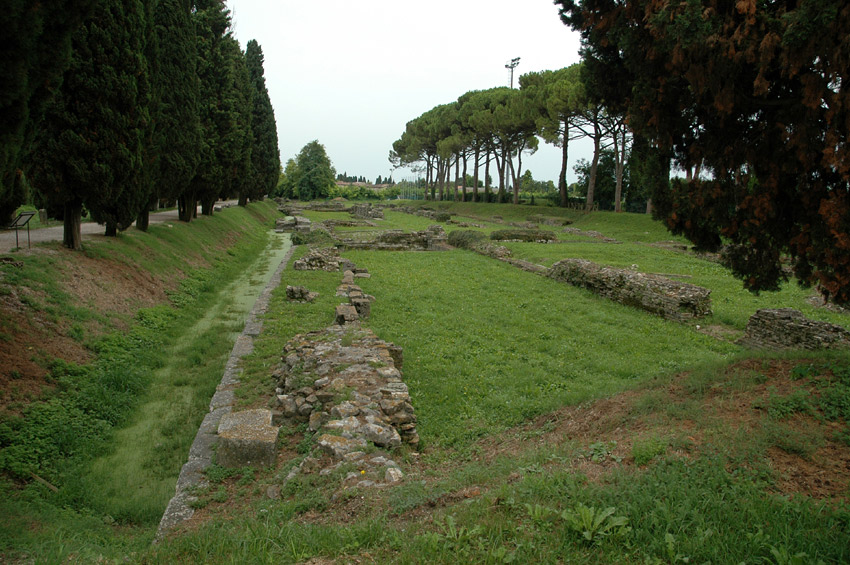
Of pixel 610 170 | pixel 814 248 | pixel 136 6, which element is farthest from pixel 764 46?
pixel 610 170

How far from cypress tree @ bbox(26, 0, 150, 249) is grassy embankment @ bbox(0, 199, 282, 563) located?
1201 millimetres

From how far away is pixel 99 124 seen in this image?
11.0 meters

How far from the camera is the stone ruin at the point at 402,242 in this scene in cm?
2484

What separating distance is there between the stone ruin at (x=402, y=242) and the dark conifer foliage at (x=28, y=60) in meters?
18.3

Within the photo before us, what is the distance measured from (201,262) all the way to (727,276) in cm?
1765

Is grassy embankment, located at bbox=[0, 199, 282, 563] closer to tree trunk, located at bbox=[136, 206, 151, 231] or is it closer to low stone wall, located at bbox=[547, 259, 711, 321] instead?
tree trunk, located at bbox=[136, 206, 151, 231]

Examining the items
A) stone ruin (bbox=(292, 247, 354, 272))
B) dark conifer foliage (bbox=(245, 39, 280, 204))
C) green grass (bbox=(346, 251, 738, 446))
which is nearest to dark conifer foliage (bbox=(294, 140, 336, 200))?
dark conifer foliage (bbox=(245, 39, 280, 204))

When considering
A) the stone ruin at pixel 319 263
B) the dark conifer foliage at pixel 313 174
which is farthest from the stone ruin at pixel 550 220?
the dark conifer foliage at pixel 313 174

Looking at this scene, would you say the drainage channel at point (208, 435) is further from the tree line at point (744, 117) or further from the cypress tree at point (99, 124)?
the tree line at point (744, 117)

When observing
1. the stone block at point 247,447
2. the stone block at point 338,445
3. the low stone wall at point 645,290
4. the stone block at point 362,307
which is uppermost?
the low stone wall at point 645,290

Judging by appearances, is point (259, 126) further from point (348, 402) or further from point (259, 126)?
point (348, 402)

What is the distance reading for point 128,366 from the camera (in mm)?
7891

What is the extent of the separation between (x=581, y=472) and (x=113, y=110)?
12.4 meters

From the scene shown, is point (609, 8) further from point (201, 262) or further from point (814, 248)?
point (201, 262)
